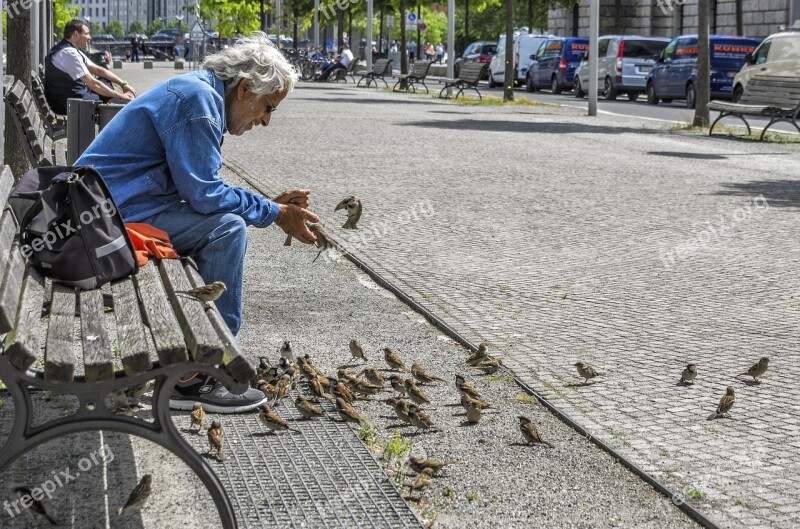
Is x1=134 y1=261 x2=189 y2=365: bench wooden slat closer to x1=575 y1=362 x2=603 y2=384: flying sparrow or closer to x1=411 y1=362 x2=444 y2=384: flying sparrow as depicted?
x1=411 y1=362 x2=444 y2=384: flying sparrow

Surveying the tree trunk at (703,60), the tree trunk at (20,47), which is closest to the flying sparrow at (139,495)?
the tree trunk at (20,47)

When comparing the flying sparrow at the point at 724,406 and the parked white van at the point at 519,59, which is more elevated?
the parked white van at the point at 519,59

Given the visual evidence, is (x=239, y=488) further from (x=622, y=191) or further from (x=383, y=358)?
(x=622, y=191)

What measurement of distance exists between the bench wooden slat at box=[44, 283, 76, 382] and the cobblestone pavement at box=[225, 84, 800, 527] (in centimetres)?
227

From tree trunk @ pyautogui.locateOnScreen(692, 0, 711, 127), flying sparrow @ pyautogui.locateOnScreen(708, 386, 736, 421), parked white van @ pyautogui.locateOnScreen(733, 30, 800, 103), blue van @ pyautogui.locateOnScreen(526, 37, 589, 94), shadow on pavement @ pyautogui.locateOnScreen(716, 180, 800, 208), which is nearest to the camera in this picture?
flying sparrow @ pyautogui.locateOnScreen(708, 386, 736, 421)

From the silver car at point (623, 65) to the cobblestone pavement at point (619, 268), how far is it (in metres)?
19.6

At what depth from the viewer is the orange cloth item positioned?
5.45 meters

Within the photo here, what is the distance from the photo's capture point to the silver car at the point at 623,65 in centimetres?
4059

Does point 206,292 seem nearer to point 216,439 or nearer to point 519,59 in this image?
point 216,439

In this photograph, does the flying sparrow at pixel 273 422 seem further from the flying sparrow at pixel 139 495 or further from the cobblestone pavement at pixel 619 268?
the cobblestone pavement at pixel 619 268

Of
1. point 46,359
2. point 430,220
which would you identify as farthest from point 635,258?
point 46,359

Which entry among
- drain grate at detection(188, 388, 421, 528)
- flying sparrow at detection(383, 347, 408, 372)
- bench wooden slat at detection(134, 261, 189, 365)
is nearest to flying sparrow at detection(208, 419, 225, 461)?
drain grate at detection(188, 388, 421, 528)

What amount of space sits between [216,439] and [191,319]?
0.93 metres

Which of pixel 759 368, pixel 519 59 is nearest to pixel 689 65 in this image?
pixel 519 59
